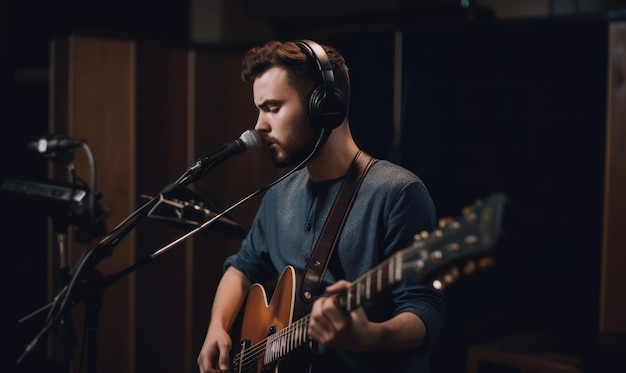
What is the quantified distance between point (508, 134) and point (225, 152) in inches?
73.6

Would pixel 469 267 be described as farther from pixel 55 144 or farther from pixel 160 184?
pixel 160 184

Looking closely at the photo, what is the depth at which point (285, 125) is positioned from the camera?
2.02 meters

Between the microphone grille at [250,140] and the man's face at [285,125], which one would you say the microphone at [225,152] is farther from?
the man's face at [285,125]

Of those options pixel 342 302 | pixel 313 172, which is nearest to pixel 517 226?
pixel 313 172

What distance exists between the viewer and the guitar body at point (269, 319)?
6.16 feet

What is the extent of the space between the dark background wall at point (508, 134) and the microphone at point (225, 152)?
5.42 feet

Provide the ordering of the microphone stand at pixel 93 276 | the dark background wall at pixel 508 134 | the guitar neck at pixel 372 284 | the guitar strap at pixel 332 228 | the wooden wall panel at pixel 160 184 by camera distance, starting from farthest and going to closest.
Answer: the wooden wall panel at pixel 160 184
the dark background wall at pixel 508 134
the guitar strap at pixel 332 228
the microphone stand at pixel 93 276
the guitar neck at pixel 372 284

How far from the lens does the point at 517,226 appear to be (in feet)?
10.8

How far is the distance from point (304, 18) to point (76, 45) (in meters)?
1.48

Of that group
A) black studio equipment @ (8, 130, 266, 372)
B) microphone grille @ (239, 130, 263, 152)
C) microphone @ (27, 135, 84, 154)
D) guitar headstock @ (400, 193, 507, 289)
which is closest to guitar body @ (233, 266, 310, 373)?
black studio equipment @ (8, 130, 266, 372)

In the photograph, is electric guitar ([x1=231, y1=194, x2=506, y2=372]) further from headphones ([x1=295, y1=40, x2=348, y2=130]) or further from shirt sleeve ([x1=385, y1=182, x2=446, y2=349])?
headphones ([x1=295, y1=40, x2=348, y2=130])

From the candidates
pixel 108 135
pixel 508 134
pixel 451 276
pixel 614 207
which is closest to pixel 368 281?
pixel 451 276

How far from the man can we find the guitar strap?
19 millimetres

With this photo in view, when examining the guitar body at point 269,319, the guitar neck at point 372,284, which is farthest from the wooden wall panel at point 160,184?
the guitar neck at point 372,284
